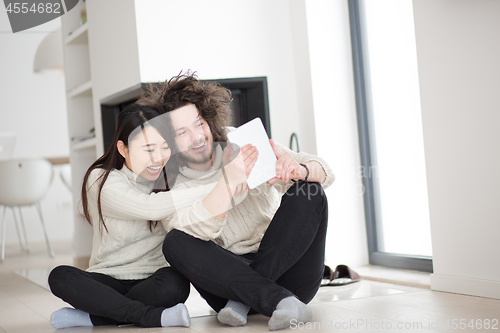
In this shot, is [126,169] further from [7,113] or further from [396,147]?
[7,113]

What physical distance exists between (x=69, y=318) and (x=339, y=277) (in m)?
1.11

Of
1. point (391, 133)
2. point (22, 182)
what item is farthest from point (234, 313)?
point (22, 182)

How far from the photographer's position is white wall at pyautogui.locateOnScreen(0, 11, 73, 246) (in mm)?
5176

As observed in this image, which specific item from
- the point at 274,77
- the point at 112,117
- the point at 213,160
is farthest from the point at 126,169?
the point at 112,117

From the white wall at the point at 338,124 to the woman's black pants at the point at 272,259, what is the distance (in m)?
1.07

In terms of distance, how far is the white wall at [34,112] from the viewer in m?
5.18

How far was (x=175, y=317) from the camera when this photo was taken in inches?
54.7

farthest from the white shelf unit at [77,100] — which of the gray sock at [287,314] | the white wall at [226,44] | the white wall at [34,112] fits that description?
the gray sock at [287,314]

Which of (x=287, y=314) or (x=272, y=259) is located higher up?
(x=272, y=259)

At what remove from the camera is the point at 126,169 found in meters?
1.55

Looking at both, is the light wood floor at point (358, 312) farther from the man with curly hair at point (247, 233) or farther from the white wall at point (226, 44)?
the white wall at point (226, 44)

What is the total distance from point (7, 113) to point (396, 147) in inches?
162

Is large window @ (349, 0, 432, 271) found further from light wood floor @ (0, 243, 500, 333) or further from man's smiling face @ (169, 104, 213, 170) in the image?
man's smiling face @ (169, 104, 213, 170)

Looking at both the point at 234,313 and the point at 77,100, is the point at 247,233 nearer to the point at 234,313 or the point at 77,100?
the point at 234,313
